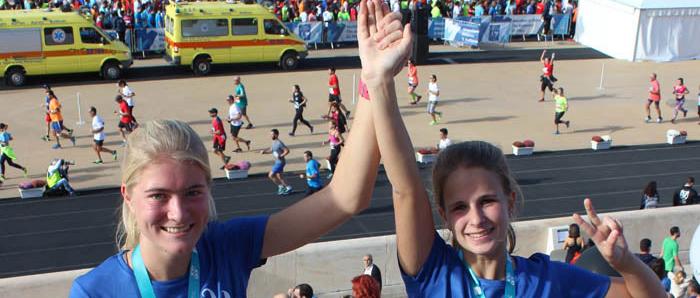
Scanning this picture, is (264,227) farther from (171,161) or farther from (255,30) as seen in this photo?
(255,30)

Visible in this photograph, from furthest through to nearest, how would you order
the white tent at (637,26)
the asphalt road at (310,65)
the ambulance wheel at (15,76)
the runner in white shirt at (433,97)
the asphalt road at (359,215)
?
the asphalt road at (310,65)
the ambulance wheel at (15,76)
the runner in white shirt at (433,97)
the white tent at (637,26)
the asphalt road at (359,215)

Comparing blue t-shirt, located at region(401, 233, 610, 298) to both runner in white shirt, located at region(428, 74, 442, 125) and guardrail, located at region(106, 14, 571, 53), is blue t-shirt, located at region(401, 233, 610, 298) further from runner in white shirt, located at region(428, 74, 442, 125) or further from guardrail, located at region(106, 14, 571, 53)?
guardrail, located at region(106, 14, 571, 53)

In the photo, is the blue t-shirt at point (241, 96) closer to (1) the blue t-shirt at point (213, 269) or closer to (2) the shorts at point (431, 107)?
(2) the shorts at point (431, 107)

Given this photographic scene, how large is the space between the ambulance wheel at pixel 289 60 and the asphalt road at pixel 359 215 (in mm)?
9421

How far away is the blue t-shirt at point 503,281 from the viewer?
2732 mm

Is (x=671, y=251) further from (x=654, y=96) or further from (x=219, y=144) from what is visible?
(x=654, y=96)

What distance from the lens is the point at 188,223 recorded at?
7.95 feet

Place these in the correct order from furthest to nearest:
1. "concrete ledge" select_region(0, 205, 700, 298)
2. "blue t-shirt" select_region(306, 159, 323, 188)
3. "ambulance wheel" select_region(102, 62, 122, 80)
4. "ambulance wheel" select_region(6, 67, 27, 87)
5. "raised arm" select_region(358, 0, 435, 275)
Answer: "ambulance wheel" select_region(102, 62, 122, 80) → "ambulance wheel" select_region(6, 67, 27, 87) → "blue t-shirt" select_region(306, 159, 323, 188) → "concrete ledge" select_region(0, 205, 700, 298) → "raised arm" select_region(358, 0, 435, 275)

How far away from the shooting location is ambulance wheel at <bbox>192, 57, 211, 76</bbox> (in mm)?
24594

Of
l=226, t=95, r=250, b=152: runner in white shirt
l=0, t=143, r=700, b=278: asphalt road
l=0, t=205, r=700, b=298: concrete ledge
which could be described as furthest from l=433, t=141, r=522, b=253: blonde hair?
l=226, t=95, r=250, b=152: runner in white shirt

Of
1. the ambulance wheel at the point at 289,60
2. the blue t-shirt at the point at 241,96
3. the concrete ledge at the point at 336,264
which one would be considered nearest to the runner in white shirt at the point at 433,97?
the blue t-shirt at the point at 241,96

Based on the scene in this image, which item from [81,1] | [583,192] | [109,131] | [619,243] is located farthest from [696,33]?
[81,1]

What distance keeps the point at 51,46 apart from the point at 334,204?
848 inches

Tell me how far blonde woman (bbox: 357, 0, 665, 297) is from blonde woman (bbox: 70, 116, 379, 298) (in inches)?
5.2
